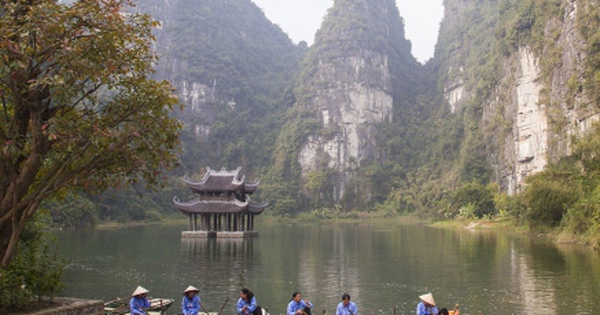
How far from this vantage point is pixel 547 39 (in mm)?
62188

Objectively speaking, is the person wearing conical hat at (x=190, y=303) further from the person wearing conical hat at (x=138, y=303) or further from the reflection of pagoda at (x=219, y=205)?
the reflection of pagoda at (x=219, y=205)

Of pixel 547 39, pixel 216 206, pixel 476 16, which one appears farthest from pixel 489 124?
pixel 216 206

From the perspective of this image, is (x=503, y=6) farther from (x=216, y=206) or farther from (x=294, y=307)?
(x=294, y=307)

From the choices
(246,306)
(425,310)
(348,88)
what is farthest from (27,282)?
(348,88)

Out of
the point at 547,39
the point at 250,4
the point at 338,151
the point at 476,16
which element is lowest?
the point at 338,151

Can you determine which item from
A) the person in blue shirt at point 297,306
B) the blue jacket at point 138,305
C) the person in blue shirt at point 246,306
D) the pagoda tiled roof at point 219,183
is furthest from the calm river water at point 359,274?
the pagoda tiled roof at point 219,183

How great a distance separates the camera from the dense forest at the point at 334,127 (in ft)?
234

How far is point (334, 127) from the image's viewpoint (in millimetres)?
117875

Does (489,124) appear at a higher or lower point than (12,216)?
higher

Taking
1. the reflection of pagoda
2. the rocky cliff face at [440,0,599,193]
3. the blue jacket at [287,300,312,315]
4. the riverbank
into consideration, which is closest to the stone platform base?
the reflection of pagoda

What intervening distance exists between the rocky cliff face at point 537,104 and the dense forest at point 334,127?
480 millimetres

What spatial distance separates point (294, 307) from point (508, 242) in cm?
2970

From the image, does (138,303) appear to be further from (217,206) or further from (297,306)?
(217,206)

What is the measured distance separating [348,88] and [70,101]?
11426 cm
